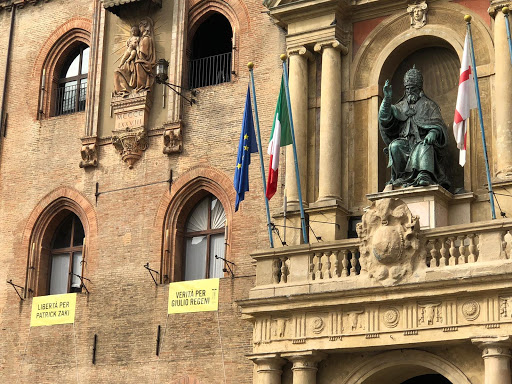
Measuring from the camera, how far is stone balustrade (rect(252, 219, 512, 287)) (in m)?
17.8

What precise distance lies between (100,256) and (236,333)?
3568 millimetres

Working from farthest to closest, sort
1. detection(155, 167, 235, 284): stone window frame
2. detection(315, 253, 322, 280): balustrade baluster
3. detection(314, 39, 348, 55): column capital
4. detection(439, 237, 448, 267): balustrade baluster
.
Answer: detection(155, 167, 235, 284): stone window frame < detection(314, 39, 348, 55): column capital < detection(315, 253, 322, 280): balustrade baluster < detection(439, 237, 448, 267): balustrade baluster

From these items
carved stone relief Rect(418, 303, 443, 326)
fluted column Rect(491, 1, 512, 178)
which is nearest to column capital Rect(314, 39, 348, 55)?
fluted column Rect(491, 1, 512, 178)

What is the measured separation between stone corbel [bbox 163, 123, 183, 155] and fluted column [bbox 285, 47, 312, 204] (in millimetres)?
2615

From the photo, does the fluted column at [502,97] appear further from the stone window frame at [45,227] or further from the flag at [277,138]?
the stone window frame at [45,227]

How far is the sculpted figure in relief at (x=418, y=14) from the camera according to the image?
68.4 ft

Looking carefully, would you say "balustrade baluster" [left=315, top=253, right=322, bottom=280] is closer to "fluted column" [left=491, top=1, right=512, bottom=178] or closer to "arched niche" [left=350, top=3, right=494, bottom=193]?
"arched niche" [left=350, top=3, right=494, bottom=193]

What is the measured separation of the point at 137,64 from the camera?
23719 millimetres

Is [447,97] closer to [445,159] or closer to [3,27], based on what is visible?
[445,159]

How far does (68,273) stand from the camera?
23875 millimetres

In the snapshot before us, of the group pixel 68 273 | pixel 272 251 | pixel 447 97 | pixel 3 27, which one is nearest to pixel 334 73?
pixel 447 97

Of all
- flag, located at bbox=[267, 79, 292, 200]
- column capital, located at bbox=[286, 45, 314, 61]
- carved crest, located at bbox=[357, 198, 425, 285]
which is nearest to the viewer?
carved crest, located at bbox=[357, 198, 425, 285]

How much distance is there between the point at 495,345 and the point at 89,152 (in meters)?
9.95

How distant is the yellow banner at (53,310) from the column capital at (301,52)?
635 cm
